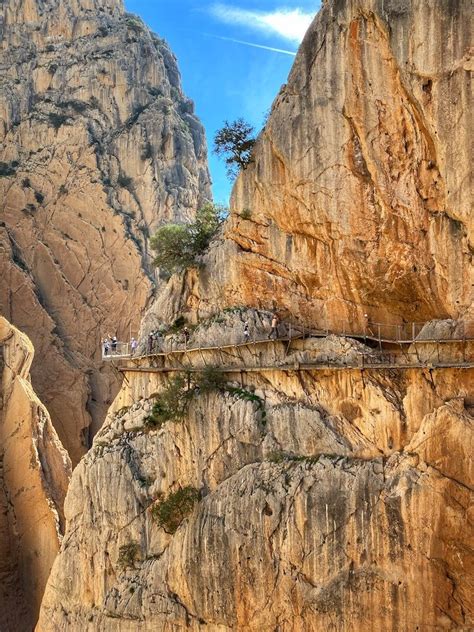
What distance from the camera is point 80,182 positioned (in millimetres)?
45906

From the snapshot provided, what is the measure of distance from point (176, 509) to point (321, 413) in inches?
222

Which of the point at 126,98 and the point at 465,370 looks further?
the point at 126,98

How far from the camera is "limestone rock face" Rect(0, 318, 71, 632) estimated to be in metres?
31.8

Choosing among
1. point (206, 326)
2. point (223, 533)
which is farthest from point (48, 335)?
point (223, 533)

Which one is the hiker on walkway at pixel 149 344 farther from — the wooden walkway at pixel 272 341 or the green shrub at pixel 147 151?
the green shrub at pixel 147 151

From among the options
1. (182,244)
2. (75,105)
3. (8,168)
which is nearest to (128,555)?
(182,244)

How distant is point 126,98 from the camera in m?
47.5

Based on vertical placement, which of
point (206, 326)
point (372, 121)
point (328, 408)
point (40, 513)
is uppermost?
point (372, 121)

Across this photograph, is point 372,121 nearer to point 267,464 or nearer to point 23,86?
point 267,464

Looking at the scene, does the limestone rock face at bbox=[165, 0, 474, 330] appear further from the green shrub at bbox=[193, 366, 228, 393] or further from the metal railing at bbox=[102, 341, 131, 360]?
the metal railing at bbox=[102, 341, 131, 360]

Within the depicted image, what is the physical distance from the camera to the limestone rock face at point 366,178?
675 inches

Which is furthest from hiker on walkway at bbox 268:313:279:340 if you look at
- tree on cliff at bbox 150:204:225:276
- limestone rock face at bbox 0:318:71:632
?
limestone rock face at bbox 0:318:71:632

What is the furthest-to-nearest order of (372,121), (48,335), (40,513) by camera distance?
(48,335)
(40,513)
(372,121)

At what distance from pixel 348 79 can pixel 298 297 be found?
6.90m
